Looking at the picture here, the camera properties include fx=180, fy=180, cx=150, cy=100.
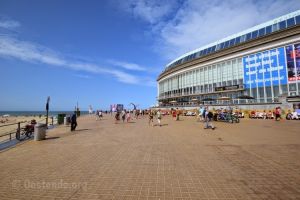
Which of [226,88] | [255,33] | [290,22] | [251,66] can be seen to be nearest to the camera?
[290,22]

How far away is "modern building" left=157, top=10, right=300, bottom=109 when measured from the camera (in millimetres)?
31031

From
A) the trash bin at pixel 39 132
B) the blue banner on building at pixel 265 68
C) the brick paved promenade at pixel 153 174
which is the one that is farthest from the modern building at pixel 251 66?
the trash bin at pixel 39 132

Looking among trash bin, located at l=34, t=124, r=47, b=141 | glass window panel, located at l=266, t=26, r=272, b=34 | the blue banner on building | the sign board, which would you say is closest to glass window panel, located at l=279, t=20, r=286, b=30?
glass window panel, located at l=266, t=26, r=272, b=34

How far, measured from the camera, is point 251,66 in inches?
1454

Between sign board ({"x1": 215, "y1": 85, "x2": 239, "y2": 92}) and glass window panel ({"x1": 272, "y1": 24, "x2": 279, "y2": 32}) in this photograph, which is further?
sign board ({"x1": 215, "y1": 85, "x2": 239, "y2": 92})

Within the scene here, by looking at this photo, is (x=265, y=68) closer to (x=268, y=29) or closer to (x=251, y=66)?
(x=251, y=66)

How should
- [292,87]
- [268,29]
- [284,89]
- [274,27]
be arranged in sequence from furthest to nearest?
1. [268,29]
2. [274,27]
3. [284,89]
4. [292,87]

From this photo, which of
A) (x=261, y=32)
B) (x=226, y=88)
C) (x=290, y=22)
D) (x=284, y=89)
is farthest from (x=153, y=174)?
(x=261, y=32)

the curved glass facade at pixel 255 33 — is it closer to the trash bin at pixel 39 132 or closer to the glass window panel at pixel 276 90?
the glass window panel at pixel 276 90

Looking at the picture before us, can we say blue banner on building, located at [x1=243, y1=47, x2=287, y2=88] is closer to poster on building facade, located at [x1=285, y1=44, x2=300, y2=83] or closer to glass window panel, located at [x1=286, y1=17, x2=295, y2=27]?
poster on building facade, located at [x1=285, y1=44, x2=300, y2=83]

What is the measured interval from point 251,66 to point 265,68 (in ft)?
9.08

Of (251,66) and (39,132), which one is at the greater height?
(251,66)

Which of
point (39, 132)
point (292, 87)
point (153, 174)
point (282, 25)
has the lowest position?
point (153, 174)

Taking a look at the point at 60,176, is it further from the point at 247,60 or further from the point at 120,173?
the point at 247,60
